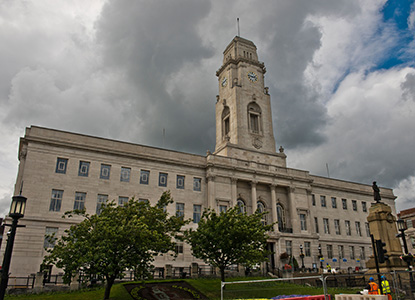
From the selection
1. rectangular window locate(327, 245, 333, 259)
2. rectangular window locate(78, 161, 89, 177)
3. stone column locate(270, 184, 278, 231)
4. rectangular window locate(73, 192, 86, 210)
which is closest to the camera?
rectangular window locate(73, 192, 86, 210)

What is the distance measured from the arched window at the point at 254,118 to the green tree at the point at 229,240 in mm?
27207

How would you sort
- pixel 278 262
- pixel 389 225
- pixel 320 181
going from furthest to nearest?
pixel 320 181
pixel 278 262
pixel 389 225

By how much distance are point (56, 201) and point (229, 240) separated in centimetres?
2081

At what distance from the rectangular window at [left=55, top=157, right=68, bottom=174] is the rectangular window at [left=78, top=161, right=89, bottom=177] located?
5.38 ft

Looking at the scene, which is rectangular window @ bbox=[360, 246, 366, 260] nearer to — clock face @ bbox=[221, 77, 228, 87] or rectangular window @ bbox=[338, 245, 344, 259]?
rectangular window @ bbox=[338, 245, 344, 259]

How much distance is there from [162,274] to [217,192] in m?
13.2

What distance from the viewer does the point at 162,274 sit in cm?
3719

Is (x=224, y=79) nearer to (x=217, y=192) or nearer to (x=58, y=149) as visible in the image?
(x=217, y=192)

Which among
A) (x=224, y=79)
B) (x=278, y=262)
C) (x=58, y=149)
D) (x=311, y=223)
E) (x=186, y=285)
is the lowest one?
(x=186, y=285)

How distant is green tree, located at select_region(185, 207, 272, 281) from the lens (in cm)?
2847

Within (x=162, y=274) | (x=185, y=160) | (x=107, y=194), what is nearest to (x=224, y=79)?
(x=185, y=160)

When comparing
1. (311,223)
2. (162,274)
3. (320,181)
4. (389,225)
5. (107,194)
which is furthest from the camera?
(320,181)

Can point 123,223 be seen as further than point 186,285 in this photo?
No

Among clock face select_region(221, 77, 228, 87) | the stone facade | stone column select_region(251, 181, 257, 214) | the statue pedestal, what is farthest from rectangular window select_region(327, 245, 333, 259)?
clock face select_region(221, 77, 228, 87)
